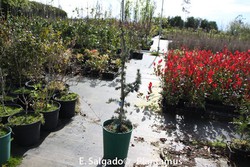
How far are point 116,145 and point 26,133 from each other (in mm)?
1213

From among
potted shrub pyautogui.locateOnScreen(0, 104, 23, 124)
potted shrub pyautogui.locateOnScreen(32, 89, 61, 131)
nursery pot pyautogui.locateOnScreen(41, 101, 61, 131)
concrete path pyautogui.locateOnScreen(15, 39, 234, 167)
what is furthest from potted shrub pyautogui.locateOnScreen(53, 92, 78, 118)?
potted shrub pyautogui.locateOnScreen(0, 104, 23, 124)

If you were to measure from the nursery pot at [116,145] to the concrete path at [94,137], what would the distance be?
176 millimetres

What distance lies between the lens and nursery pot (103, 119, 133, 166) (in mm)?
2447

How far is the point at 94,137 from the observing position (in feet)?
10.4

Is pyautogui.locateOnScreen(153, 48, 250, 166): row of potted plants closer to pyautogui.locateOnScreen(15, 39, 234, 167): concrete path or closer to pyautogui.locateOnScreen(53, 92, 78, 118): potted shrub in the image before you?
pyautogui.locateOnScreen(15, 39, 234, 167): concrete path

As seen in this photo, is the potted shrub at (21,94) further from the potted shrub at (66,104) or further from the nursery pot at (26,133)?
the nursery pot at (26,133)

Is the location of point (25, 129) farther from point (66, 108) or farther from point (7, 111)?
point (66, 108)

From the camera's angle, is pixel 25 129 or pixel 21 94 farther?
pixel 21 94

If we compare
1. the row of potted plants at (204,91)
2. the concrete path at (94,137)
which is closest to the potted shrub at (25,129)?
the concrete path at (94,137)

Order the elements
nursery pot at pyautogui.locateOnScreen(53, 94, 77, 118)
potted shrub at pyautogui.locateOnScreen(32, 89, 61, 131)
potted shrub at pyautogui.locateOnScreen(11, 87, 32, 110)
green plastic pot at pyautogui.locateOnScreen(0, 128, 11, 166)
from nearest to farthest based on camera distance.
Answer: green plastic pot at pyautogui.locateOnScreen(0, 128, 11, 166) → potted shrub at pyautogui.locateOnScreen(32, 89, 61, 131) → nursery pot at pyautogui.locateOnScreen(53, 94, 77, 118) → potted shrub at pyautogui.locateOnScreen(11, 87, 32, 110)

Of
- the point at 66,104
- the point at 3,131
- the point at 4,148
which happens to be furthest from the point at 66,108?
the point at 4,148

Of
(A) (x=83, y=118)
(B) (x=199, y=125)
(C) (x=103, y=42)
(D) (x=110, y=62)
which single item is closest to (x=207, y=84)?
(B) (x=199, y=125)

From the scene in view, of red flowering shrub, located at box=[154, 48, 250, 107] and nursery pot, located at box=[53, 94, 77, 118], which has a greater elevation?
red flowering shrub, located at box=[154, 48, 250, 107]

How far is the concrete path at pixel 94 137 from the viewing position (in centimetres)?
265
